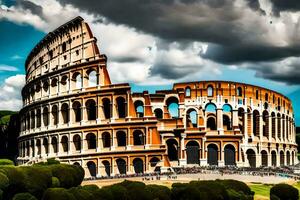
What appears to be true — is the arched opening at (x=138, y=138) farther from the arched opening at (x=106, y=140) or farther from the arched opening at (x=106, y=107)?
the arched opening at (x=106, y=107)

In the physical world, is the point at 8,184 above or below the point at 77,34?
below

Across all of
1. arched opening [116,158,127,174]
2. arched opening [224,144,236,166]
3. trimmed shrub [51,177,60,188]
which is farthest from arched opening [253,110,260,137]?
trimmed shrub [51,177,60,188]

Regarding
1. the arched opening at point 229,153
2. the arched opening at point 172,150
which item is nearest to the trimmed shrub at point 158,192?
the arched opening at point 172,150

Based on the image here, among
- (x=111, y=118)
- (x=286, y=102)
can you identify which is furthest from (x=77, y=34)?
(x=286, y=102)

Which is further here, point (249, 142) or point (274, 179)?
point (249, 142)

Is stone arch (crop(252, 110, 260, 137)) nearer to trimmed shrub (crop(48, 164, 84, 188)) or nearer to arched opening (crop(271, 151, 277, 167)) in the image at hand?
arched opening (crop(271, 151, 277, 167))

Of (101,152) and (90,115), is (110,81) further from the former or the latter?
(101,152)
